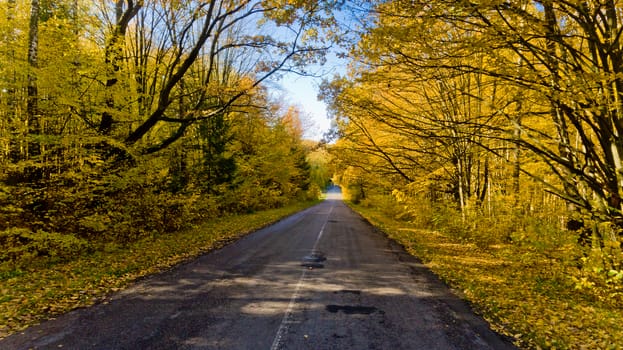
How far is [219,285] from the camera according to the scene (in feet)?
22.7

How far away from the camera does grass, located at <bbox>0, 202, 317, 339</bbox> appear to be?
5492mm

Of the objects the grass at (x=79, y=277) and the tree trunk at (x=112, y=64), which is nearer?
the grass at (x=79, y=277)

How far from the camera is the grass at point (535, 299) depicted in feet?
15.8

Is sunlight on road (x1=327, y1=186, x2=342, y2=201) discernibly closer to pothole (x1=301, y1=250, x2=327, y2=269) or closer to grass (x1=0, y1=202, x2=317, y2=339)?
pothole (x1=301, y1=250, x2=327, y2=269)

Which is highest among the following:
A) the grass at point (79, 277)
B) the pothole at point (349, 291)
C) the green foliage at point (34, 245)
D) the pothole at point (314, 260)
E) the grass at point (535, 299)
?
the green foliage at point (34, 245)

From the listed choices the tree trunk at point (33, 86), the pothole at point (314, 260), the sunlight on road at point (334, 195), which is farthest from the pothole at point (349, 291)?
the sunlight on road at point (334, 195)

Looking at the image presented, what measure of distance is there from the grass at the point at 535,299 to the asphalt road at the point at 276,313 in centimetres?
46

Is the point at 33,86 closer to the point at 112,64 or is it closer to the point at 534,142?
the point at 112,64

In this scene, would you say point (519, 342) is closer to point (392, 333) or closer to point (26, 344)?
point (392, 333)

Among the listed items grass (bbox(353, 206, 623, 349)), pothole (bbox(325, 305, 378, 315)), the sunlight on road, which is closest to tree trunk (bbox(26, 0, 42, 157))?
pothole (bbox(325, 305, 378, 315))

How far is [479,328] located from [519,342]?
539 mm

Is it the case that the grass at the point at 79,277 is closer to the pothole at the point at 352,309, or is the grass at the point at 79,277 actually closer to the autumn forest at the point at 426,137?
the autumn forest at the point at 426,137

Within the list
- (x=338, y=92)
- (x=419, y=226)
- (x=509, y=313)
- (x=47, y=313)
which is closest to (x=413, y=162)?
(x=419, y=226)

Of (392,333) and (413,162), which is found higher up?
(413,162)
